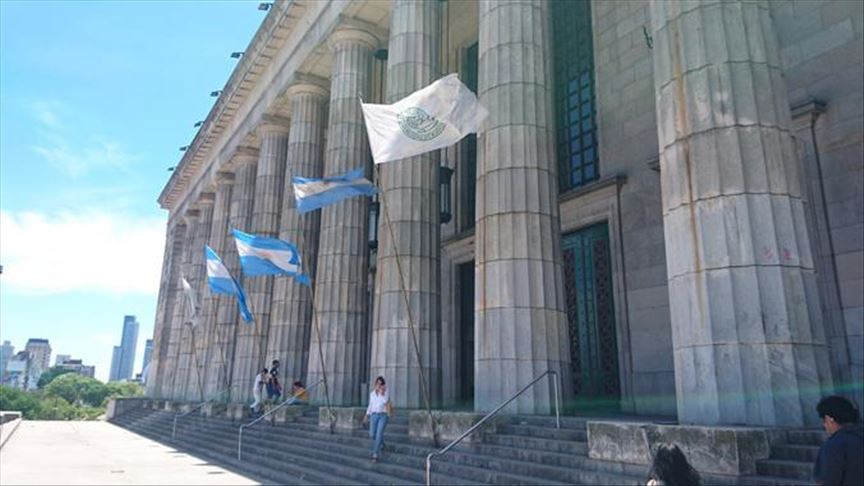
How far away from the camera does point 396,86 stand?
17.5 metres

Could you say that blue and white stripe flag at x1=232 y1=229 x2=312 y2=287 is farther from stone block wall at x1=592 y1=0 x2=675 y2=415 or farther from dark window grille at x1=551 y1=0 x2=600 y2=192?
dark window grille at x1=551 y1=0 x2=600 y2=192

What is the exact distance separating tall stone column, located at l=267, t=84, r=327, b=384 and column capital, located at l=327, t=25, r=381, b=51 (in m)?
3.67

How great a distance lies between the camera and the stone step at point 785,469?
6.34m

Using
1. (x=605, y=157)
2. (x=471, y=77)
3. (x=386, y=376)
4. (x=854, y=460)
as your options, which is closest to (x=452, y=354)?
(x=386, y=376)

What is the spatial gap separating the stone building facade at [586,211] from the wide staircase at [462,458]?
1.06 m

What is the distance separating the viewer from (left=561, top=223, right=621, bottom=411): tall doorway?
52.5 ft

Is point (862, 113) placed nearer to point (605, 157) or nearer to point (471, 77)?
point (605, 157)

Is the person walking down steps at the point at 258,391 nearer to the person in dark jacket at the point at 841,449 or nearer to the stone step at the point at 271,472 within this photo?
the stone step at the point at 271,472

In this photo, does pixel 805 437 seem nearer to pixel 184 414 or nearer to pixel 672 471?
pixel 672 471

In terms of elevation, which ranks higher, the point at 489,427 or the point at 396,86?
the point at 396,86

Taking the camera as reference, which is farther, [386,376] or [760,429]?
[386,376]

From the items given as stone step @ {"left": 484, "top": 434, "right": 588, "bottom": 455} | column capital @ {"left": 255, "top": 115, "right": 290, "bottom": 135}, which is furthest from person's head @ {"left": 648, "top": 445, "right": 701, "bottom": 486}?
column capital @ {"left": 255, "top": 115, "right": 290, "bottom": 135}

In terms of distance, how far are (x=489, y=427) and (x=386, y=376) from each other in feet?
16.8

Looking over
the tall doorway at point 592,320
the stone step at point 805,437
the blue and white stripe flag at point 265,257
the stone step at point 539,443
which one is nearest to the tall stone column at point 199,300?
the blue and white stripe flag at point 265,257
